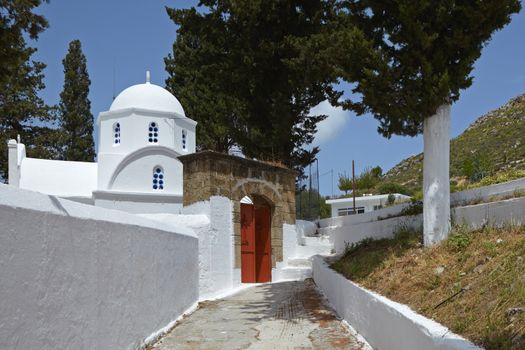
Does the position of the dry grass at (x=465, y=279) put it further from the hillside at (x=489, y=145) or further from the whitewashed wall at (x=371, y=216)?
the hillside at (x=489, y=145)

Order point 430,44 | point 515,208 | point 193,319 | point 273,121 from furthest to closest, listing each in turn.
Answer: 1. point 273,121
2. point 193,319
3. point 430,44
4. point 515,208

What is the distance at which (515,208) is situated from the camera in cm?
714

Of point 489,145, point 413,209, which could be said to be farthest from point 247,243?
point 489,145

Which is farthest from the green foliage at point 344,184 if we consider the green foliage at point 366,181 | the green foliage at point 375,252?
the green foliage at point 375,252

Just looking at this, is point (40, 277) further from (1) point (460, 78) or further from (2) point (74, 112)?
(2) point (74, 112)

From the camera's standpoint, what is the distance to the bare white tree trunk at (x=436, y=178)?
8.27 m

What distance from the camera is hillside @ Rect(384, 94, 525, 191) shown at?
33281 millimetres

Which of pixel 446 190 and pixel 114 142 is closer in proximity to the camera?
pixel 446 190

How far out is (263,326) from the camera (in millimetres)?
8719

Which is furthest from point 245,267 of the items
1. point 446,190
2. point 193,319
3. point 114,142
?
point 114,142

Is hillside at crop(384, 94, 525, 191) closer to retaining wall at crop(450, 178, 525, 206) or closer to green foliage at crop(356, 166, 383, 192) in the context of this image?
green foliage at crop(356, 166, 383, 192)

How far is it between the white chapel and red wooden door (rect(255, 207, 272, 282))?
9.16 metres

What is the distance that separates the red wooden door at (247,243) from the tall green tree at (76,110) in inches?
987

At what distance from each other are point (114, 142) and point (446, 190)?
1901 centimetres
